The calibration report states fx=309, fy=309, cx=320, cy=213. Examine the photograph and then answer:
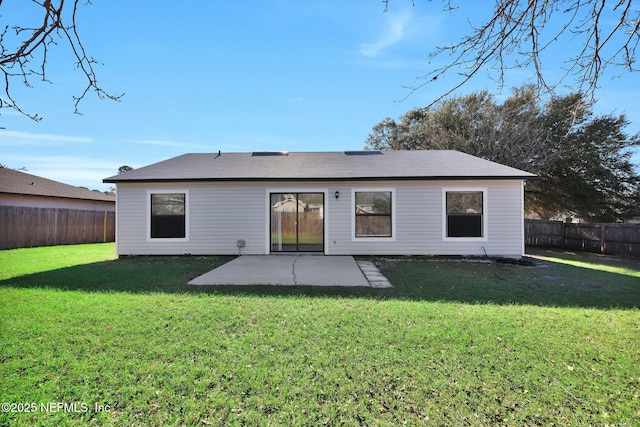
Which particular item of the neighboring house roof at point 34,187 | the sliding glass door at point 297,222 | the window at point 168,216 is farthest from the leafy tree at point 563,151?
the neighboring house roof at point 34,187

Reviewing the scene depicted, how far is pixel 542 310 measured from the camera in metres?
4.87

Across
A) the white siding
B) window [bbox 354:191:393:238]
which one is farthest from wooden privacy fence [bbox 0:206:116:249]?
window [bbox 354:191:393:238]

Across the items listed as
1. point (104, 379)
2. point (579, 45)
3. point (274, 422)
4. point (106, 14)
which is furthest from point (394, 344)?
point (106, 14)

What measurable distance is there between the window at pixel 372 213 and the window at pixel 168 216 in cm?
591

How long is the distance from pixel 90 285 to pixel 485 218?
35.9ft

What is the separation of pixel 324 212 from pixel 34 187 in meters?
16.1

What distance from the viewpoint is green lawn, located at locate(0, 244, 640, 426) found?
248cm

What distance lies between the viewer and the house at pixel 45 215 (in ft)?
42.9

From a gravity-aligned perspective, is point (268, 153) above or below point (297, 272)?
above

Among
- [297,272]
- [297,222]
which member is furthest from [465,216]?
[297,272]

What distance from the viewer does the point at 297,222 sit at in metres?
10.7

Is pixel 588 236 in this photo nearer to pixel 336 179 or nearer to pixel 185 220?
pixel 336 179

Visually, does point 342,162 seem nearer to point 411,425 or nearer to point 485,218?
point 485,218

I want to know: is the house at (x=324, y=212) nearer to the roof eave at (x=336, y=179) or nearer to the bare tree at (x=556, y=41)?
the roof eave at (x=336, y=179)
